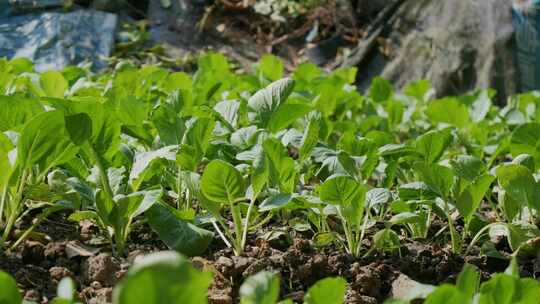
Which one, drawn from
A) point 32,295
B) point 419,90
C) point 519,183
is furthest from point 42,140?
point 419,90

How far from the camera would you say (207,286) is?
0.90 meters

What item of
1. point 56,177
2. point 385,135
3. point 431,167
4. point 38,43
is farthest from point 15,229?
point 38,43

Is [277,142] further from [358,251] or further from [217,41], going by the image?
[217,41]

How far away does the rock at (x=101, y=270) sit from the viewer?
1.47 meters

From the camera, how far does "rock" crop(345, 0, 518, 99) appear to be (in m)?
5.22

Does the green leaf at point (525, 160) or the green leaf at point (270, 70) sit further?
the green leaf at point (270, 70)

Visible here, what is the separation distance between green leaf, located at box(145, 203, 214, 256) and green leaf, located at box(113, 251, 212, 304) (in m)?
0.75

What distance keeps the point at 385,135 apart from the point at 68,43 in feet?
12.9

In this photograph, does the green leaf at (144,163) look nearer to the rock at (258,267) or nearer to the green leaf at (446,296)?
the rock at (258,267)

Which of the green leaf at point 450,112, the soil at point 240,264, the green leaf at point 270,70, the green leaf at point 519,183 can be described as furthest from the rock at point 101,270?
the green leaf at point 270,70

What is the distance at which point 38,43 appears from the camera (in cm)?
560

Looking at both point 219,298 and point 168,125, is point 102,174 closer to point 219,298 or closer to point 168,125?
point 168,125

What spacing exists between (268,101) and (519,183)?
70cm

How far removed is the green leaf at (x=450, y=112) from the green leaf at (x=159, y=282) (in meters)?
2.39
